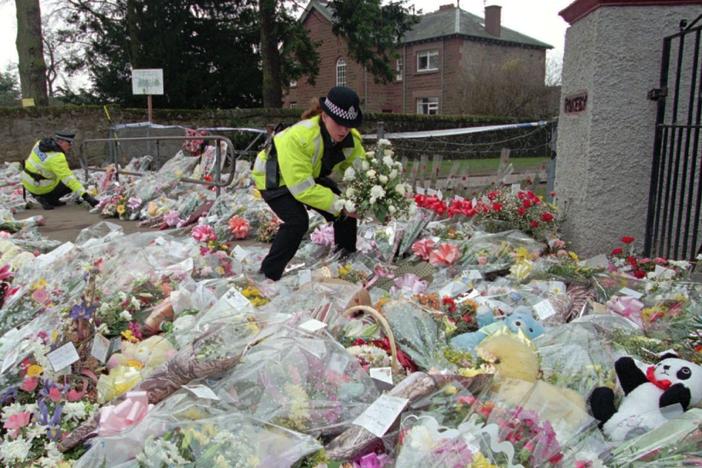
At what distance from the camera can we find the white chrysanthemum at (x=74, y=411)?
94.8 inches

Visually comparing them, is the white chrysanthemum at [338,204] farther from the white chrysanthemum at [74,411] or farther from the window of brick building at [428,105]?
the window of brick building at [428,105]

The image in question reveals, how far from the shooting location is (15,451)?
2189 millimetres

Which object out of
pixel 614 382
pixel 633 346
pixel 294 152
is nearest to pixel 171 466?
pixel 614 382

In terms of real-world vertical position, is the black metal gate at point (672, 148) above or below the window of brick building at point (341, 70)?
below

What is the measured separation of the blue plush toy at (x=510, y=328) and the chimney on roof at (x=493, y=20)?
1389 inches

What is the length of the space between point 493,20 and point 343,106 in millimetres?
35078

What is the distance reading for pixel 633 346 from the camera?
2.94 meters

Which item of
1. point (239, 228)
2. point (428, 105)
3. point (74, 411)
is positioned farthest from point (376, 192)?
point (428, 105)

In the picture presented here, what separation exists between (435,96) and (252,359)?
107ft

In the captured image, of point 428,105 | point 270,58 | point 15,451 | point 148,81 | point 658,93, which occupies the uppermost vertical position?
point 270,58

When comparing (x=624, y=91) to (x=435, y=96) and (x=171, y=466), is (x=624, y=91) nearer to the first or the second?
(x=171, y=466)

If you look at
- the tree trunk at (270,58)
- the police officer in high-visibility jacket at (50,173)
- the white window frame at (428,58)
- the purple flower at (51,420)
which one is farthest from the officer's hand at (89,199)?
the white window frame at (428,58)

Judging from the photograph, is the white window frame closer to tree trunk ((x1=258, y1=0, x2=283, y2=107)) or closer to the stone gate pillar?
tree trunk ((x1=258, y1=0, x2=283, y2=107))

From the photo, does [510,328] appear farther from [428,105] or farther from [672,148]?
[428,105]
